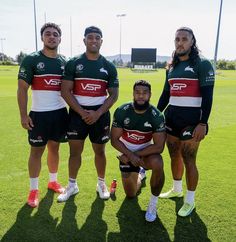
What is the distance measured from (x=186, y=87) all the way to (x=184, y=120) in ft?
1.36

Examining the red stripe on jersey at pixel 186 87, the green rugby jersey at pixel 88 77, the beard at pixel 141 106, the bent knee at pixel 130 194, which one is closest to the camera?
the red stripe on jersey at pixel 186 87

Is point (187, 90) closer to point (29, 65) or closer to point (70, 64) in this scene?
point (70, 64)

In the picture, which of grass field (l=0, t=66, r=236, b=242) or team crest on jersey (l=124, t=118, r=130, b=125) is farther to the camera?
team crest on jersey (l=124, t=118, r=130, b=125)

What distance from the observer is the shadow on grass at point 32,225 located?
362 cm

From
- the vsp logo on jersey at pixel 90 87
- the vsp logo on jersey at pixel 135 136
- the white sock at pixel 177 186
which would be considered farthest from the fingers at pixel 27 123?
the white sock at pixel 177 186

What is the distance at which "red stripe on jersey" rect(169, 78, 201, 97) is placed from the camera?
4.08 meters

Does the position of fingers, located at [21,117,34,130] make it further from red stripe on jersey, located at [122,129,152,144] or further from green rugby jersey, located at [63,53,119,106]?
red stripe on jersey, located at [122,129,152,144]

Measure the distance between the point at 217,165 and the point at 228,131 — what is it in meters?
3.11

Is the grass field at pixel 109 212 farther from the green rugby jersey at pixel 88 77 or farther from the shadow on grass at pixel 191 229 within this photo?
the green rugby jersey at pixel 88 77

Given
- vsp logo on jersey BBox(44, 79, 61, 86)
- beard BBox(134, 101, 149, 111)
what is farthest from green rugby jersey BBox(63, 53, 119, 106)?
beard BBox(134, 101, 149, 111)

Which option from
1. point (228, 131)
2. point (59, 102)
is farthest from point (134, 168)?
point (228, 131)

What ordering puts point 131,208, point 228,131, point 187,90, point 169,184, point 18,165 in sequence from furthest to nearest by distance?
point 228,131 < point 18,165 < point 169,184 < point 131,208 < point 187,90

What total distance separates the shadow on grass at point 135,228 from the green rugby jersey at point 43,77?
66.6 inches

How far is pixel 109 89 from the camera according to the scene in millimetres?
4621
